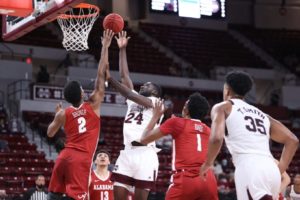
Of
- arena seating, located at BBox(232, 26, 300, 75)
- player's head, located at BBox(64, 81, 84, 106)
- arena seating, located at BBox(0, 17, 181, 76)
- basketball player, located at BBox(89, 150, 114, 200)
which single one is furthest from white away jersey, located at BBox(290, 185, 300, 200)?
arena seating, located at BBox(232, 26, 300, 75)

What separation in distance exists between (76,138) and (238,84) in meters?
2.30

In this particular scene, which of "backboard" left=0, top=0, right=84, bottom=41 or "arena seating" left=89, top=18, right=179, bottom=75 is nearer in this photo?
"backboard" left=0, top=0, right=84, bottom=41

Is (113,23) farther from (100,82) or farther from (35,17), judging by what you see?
(35,17)

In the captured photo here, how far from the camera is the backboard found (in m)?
8.89

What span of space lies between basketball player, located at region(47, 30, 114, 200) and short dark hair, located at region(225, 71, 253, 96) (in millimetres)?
1995

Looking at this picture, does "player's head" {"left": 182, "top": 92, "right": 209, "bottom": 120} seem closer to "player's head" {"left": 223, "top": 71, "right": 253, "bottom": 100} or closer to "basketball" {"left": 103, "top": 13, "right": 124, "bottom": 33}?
"player's head" {"left": 223, "top": 71, "right": 253, "bottom": 100}

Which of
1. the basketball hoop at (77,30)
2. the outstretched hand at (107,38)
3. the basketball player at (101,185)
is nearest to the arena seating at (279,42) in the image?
the basketball hoop at (77,30)

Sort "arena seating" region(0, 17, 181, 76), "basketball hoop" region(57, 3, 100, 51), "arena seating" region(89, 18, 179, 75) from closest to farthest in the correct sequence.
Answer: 1. "basketball hoop" region(57, 3, 100, 51)
2. "arena seating" region(0, 17, 181, 76)
3. "arena seating" region(89, 18, 179, 75)

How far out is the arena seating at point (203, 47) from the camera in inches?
1017

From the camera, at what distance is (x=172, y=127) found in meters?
6.41

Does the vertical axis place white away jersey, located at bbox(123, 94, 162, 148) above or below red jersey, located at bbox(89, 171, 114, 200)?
above

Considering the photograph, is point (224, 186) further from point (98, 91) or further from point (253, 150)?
point (253, 150)

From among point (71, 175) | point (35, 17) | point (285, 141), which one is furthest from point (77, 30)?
point (285, 141)

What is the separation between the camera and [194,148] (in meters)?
6.56
